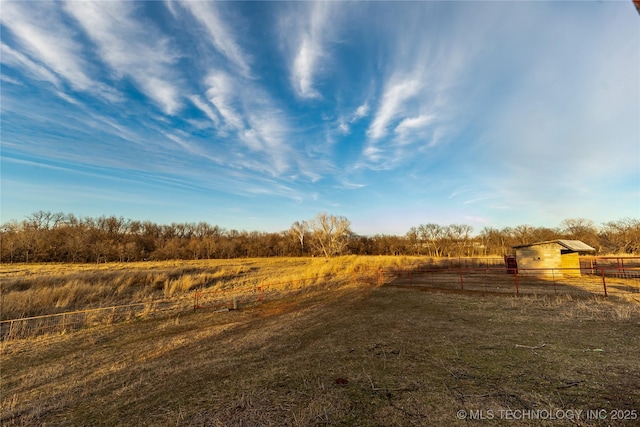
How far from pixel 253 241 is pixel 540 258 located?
75340mm

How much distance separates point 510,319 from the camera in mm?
9609

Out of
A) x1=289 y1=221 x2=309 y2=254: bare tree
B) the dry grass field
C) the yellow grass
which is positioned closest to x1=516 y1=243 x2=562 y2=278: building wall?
the dry grass field

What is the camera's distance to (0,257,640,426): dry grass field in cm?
427

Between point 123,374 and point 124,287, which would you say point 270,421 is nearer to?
point 123,374

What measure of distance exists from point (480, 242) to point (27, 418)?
86408 mm

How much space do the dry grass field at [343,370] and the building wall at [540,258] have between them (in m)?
12.6

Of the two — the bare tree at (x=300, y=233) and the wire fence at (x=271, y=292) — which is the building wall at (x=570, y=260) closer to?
the wire fence at (x=271, y=292)

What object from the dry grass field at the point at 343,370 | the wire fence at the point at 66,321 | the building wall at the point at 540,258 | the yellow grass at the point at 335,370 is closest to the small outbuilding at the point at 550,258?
the building wall at the point at 540,258

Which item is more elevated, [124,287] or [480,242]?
[480,242]

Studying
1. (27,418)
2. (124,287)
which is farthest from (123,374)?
(124,287)

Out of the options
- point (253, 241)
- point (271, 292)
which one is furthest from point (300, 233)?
point (271, 292)

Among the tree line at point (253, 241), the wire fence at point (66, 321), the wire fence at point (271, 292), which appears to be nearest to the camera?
the wire fence at point (66, 321)

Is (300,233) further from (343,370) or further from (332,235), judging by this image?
(343,370)

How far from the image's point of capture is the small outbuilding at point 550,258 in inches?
869
